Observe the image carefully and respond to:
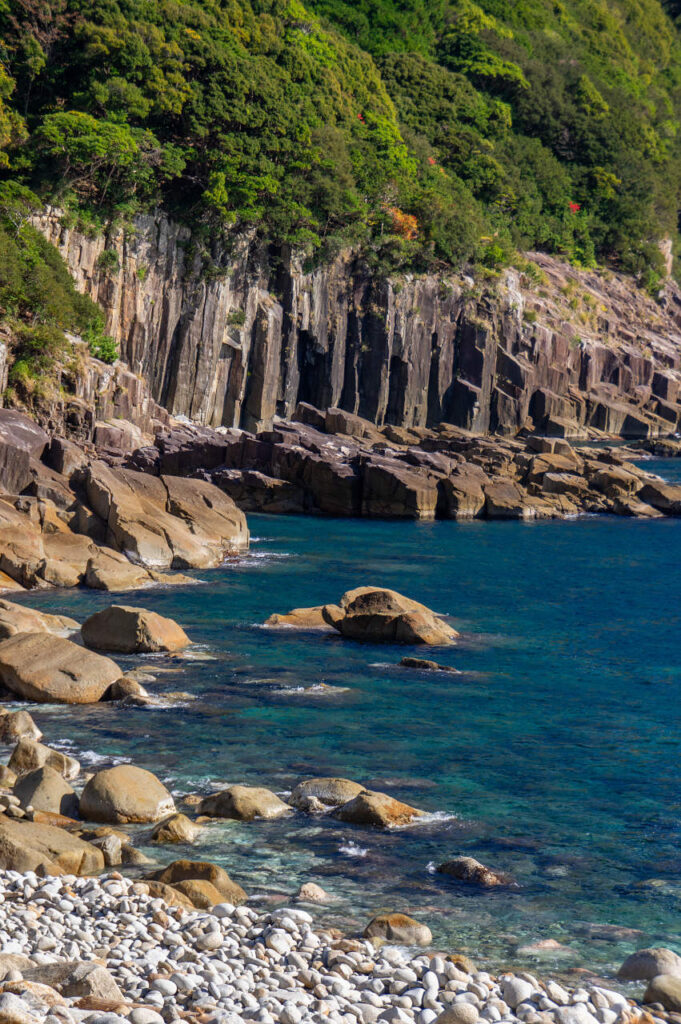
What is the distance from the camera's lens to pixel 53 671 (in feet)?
73.6

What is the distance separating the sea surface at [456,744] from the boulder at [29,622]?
2246 mm

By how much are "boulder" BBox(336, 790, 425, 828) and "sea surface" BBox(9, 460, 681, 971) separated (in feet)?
0.69

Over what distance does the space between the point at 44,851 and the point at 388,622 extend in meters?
16.1

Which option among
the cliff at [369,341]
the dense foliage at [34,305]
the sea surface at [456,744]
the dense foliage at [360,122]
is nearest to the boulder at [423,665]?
the sea surface at [456,744]

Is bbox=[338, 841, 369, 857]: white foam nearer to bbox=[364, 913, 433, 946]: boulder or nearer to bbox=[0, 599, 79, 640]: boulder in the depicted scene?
bbox=[364, 913, 433, 946]: boulder

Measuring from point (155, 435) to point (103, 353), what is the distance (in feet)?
17.9

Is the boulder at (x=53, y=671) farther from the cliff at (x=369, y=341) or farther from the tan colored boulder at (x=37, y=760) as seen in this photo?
the cliff at (x=369, y=341)

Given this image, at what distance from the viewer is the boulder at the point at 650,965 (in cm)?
1198

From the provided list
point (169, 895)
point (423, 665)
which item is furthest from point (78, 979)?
point (423, 665)

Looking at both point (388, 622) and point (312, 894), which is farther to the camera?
point (388, 622)

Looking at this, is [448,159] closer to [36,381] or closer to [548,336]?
[548,336]

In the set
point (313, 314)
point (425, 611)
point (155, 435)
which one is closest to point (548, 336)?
point (313, 314)

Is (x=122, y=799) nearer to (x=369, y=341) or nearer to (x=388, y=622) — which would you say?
(x=388, y=622)

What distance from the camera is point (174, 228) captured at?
70625 millimetres
